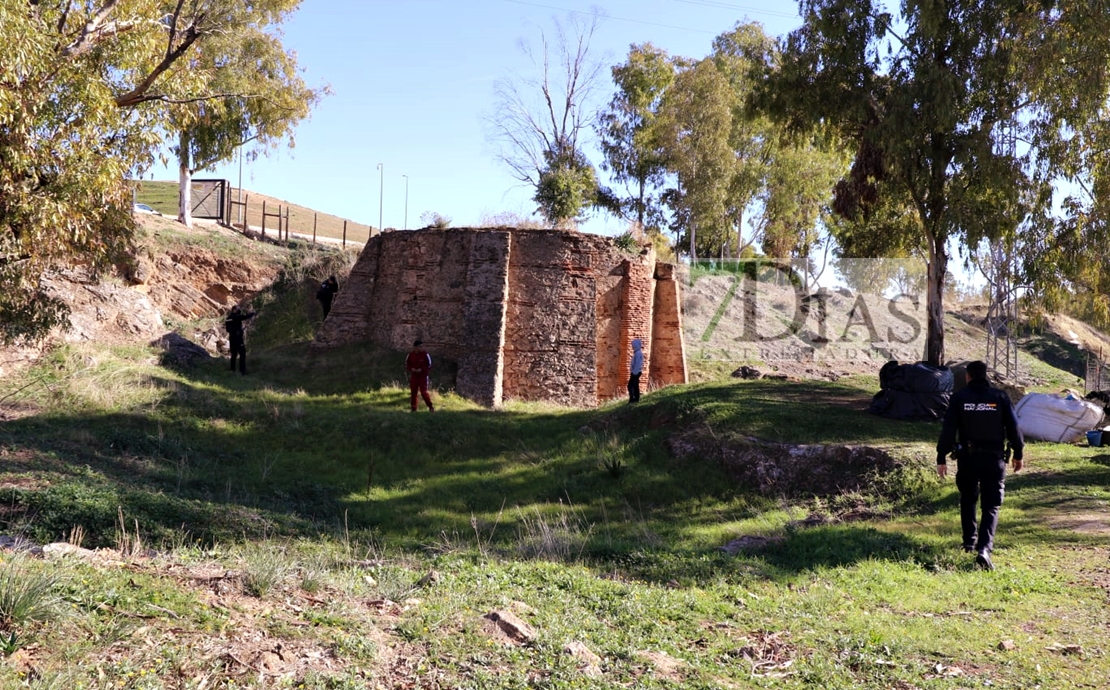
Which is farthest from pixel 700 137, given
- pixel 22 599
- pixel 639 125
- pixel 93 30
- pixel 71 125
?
pixel 22 599

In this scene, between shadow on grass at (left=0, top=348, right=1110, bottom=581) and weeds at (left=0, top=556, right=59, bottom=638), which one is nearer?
weeds at (left=0, top=556, right=59, bottom=638)

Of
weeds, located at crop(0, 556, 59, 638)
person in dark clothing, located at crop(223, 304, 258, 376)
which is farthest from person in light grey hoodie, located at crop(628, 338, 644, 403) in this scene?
weeds, located at crop(0, 556, 59, 638)

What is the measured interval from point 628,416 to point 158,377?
9.31 meters

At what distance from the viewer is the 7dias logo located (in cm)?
3095

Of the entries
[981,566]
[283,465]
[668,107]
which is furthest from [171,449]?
[668,107]

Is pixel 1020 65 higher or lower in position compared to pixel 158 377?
higher

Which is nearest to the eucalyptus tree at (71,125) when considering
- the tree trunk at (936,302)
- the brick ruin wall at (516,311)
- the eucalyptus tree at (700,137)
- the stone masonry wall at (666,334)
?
the brick ruin wall at (516,311)

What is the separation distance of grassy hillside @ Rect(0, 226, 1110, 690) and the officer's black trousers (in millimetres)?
286

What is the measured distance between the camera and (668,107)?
38.3 meters

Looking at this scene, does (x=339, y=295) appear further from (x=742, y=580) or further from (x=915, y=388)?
(x=742, y=580)

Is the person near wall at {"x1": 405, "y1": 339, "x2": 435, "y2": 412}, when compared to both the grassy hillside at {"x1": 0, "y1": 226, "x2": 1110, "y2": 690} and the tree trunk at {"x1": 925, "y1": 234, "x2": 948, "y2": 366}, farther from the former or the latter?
the tree trunk at {"x1": 925, "y1": 234, "x2": 948, "y2": 366}

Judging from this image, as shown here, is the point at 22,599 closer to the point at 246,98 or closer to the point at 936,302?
the point at 936,302

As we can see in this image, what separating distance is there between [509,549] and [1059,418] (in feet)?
34.1

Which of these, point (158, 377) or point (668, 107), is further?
point (668, 107)
